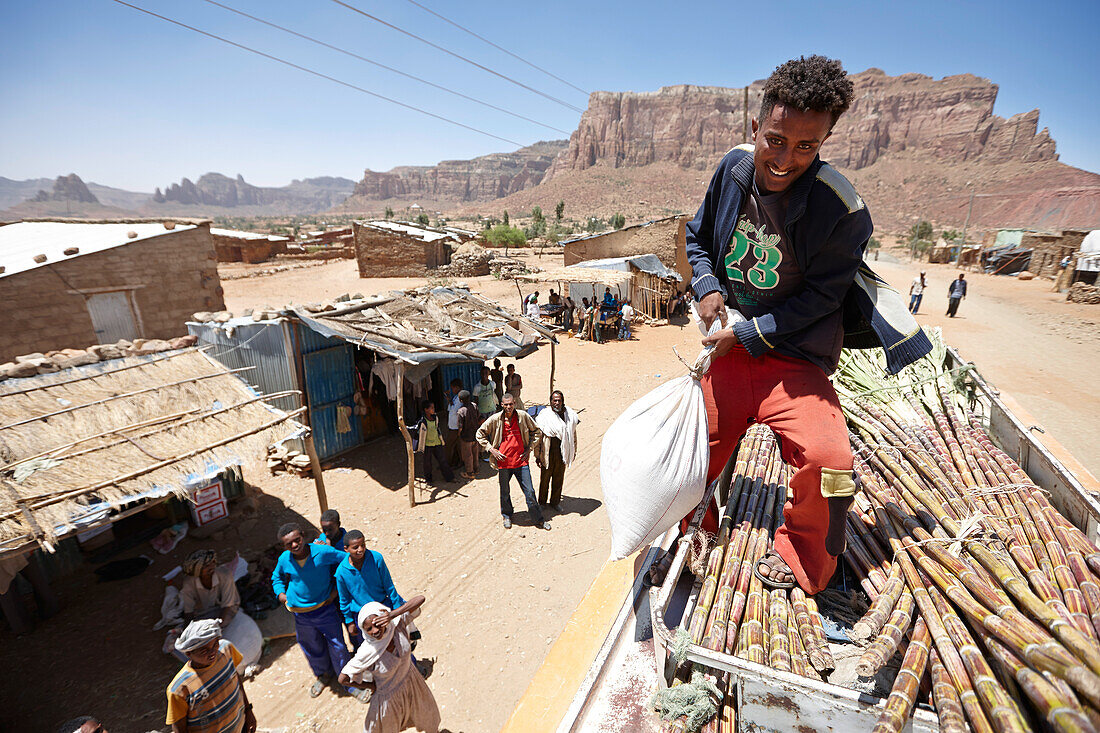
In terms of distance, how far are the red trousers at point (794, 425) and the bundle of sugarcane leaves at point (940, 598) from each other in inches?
6.2

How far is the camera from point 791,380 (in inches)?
84.5

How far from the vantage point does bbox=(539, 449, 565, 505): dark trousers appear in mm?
6574

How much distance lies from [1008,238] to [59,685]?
47.7m

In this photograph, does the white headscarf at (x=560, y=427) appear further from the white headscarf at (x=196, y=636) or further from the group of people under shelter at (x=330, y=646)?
the white headscarf at (x=196, y=636)

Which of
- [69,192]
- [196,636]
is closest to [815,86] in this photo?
[196,636]

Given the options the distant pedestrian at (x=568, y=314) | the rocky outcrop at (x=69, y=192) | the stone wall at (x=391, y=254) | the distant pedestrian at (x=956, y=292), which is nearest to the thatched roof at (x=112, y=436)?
the distant pedestrian at (x=568, y=314)

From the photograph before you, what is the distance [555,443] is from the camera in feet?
21.4

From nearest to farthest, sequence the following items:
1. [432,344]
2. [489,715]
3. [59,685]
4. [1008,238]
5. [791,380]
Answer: [791,380], [489,715], [59,685], [432,344], [1008,238]

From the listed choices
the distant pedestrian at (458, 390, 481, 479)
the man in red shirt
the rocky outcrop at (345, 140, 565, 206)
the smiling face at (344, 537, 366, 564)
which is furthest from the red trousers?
the rocky outcrop at (345, 140, 565, 206)

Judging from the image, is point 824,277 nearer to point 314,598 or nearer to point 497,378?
point 314,598

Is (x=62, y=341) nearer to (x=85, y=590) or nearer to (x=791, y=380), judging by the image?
(x=85, y=590)

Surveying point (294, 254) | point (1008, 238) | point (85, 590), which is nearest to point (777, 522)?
point (85, 590)

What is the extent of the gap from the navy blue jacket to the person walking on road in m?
4.22

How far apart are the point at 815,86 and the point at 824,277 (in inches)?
28.3
